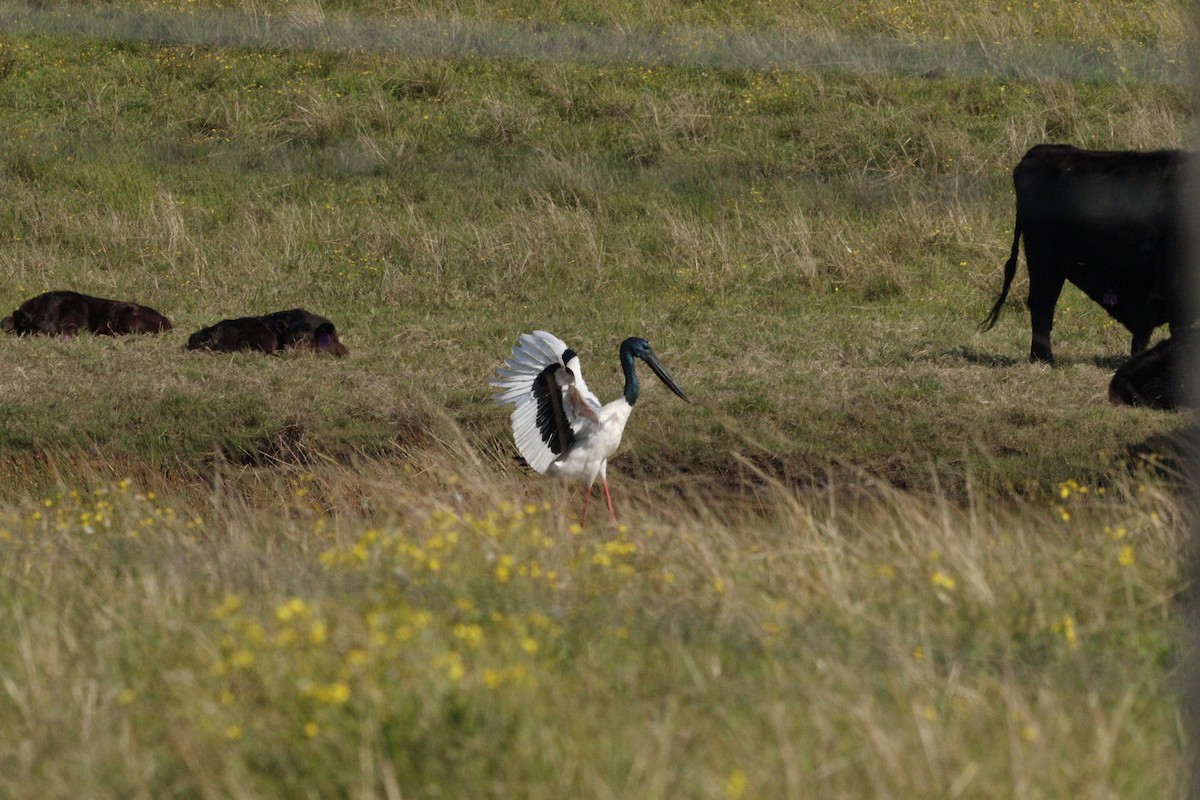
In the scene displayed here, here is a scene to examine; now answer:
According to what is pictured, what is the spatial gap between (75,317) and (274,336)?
5.92 ft

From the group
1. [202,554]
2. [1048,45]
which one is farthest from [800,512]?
[1048,45]

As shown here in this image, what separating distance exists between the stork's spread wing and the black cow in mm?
4862

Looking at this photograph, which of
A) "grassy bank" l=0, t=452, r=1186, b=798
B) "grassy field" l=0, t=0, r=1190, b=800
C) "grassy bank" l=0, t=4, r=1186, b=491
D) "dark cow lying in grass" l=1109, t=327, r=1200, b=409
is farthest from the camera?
"dark cow lying in grass" l=1109, t=327, r=1200, b=409

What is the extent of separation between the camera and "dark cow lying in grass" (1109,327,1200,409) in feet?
31.2

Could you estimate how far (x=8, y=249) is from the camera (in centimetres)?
1439

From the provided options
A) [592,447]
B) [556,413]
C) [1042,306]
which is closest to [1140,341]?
[1042,306]

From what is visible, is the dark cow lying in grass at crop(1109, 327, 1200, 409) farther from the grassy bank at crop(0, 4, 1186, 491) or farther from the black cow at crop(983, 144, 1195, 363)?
the black cow at crop(983, 144, 1195, 363)

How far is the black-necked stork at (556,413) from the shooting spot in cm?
756

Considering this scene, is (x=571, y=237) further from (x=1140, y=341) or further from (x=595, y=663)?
(x=595, y=663)

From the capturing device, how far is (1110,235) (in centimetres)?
1111

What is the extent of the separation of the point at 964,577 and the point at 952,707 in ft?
2.77

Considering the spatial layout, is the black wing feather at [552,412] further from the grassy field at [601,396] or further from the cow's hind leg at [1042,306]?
the cow's hind leg at [1042,306]

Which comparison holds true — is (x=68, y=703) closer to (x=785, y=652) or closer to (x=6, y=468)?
(x=785, y=652)

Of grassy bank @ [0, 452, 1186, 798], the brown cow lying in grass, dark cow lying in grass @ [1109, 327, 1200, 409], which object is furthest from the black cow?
the brown cow lying in grass
